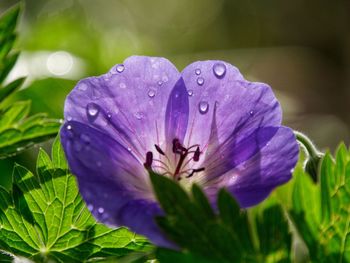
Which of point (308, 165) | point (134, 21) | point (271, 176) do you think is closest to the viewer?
point (271, 176)

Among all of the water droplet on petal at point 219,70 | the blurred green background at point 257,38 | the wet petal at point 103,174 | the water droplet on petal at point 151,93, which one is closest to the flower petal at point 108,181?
the wet petal at point 103,174

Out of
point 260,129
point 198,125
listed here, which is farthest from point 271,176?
point 198,125

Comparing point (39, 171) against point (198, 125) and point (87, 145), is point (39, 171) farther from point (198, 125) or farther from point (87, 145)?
point (198, 125)

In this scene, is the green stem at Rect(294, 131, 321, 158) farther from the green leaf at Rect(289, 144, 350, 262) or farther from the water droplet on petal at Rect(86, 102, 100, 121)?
the water droplet on petal at Rect(86, 102, 100, 121)

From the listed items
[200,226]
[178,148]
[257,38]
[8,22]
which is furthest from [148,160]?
[257,38]

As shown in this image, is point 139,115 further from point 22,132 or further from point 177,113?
point 22,132

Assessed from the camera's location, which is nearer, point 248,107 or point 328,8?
point 248,107

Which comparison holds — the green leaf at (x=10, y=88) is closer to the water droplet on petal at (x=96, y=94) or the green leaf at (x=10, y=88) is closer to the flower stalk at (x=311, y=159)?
the water droplet on petal at (x=96, y=94)
